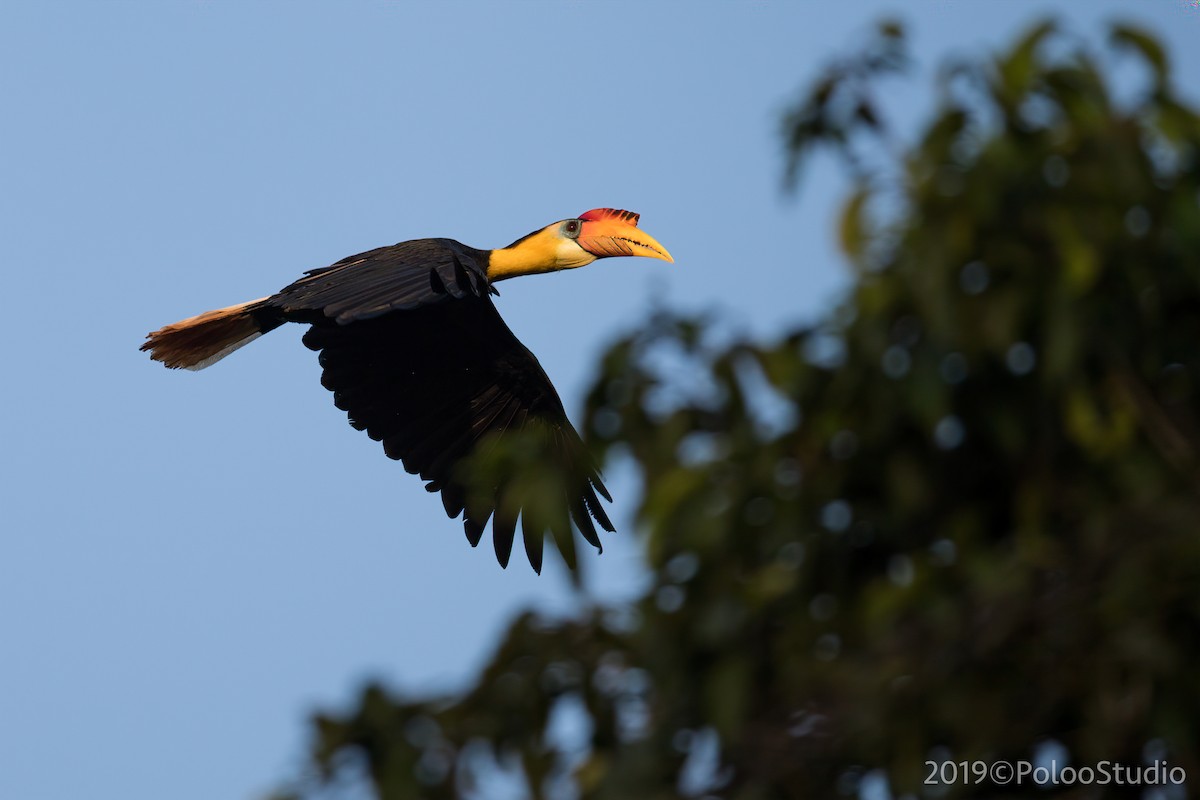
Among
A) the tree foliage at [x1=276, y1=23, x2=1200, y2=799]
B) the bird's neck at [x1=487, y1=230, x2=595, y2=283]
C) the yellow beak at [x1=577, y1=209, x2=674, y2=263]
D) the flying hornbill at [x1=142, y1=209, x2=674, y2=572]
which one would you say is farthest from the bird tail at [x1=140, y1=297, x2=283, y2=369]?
the tree foliage at [x1=276, y1=23, x2=1200, y2=799]

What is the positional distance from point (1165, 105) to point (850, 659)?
114 cm

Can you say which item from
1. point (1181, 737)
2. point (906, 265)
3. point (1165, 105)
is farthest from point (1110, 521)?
point (1165, 105)

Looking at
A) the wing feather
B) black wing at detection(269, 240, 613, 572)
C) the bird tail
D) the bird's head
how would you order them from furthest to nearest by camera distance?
1. the bird's head
2. the bird tail
3. the wing feather
4. black wing at detection(269, 240, 613, 572)

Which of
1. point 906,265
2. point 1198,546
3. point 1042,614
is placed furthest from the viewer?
point 906,265

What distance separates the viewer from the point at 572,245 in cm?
991

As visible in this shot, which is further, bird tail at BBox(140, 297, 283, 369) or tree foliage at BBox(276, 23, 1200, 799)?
bird tail at BBox(140, 297, 283, 369)

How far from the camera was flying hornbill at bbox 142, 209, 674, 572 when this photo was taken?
8.82 m

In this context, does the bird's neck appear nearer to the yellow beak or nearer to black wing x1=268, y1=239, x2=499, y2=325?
the yellow beak

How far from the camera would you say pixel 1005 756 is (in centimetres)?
288

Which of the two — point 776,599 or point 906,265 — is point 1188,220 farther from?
point 776,599

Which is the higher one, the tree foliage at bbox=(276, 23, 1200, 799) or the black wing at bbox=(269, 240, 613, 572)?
the black wing at bbox=(269, 240, 613, 572)

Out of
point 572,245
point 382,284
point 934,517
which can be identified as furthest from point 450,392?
point 934,517

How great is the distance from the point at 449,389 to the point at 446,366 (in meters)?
0.15

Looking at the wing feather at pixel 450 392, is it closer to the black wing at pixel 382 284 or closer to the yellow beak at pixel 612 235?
the black wing at pixel 382 284
